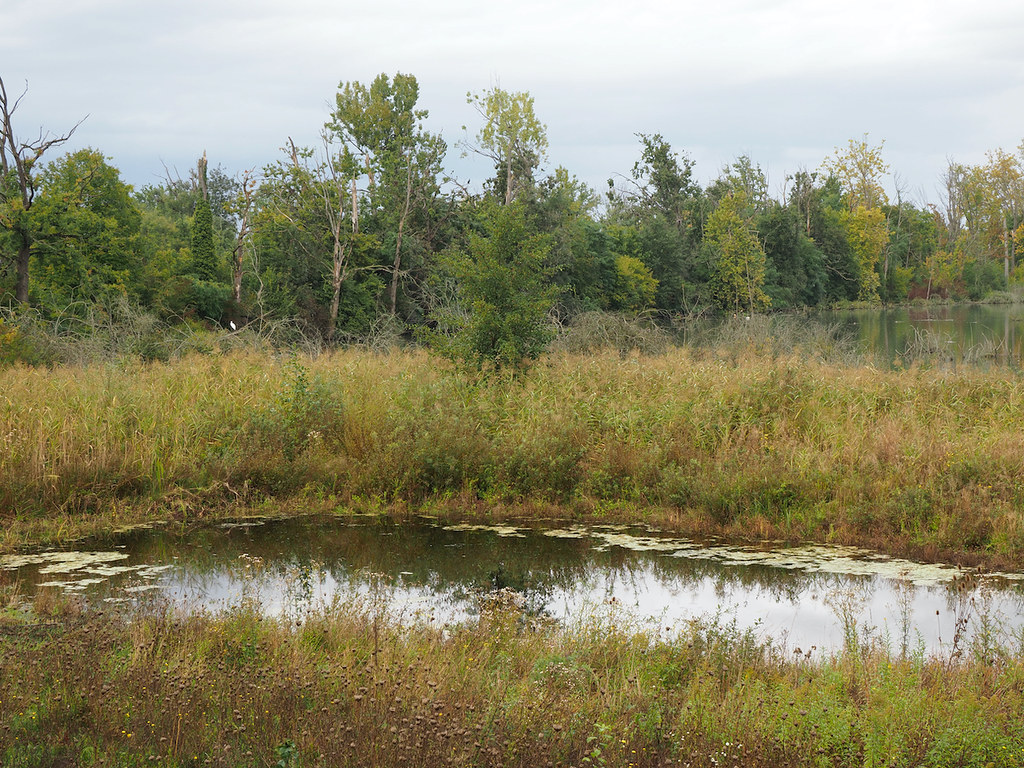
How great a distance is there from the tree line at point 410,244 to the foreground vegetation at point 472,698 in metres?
9.39

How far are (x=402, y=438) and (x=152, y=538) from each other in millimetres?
3537

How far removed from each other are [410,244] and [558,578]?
108ft

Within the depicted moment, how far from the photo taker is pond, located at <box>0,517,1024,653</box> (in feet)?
26.7

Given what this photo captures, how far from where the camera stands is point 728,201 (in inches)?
2383

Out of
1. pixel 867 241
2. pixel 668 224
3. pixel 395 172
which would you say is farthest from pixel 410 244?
pixel 867 241

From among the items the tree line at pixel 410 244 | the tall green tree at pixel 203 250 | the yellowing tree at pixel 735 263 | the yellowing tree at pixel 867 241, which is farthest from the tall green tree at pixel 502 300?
the yellowing tree at pixel 867 241

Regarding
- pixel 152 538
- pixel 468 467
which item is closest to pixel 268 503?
pixel 152 538

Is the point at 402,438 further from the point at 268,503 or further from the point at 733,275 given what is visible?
the point at 733,275

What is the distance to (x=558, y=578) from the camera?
380 inches

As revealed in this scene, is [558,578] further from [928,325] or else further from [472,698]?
[928,325]

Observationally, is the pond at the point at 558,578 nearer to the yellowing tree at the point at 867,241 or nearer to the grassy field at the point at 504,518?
the grassy field at the point at 504,518

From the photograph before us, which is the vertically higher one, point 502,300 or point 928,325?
point 502,300

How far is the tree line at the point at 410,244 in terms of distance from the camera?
26688 mm

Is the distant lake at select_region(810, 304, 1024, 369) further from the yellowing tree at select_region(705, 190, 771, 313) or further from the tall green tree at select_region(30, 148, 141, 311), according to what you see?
the tall green tree at select_region(30, 148, 141, 311)
